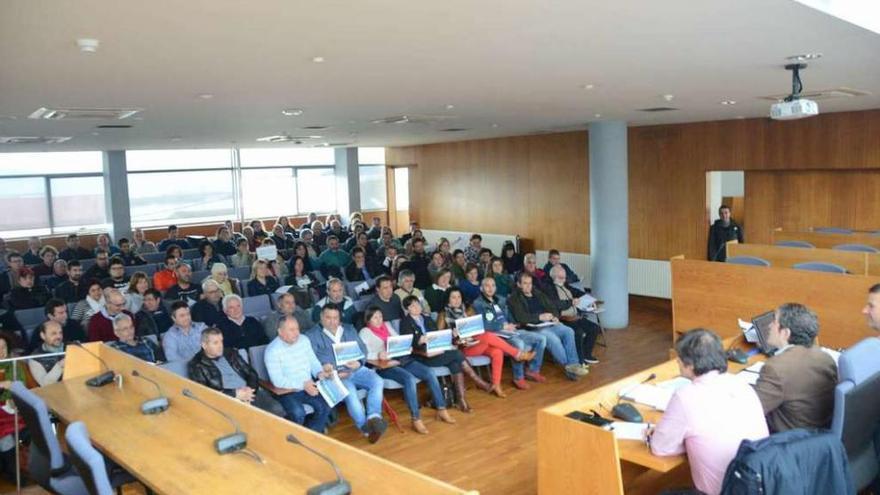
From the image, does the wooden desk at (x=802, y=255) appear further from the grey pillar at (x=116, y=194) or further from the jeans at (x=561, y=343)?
the grey pillar at (x=116, y=194)

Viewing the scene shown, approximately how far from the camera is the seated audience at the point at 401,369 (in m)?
5.89

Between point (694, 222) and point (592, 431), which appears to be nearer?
point (592, 431)

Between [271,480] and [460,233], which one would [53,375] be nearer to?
[271,480]

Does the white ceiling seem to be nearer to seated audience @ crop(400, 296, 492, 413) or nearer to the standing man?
seated audience @ crop(400, 296, 492, 413)

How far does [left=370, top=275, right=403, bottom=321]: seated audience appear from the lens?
6867 mm

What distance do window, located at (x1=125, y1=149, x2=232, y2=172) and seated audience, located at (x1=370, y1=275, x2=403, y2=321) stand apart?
398 inches

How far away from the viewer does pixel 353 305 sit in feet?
23.3

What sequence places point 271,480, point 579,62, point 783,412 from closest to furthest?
1. point 271,480
2. point 783,412
3. point 579,62

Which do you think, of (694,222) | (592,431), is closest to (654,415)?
(592,431)

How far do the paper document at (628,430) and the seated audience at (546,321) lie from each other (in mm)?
3707

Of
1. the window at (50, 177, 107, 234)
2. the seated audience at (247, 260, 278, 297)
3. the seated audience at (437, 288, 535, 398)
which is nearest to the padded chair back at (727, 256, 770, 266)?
the seated audience at (437, 288, 535, 398)

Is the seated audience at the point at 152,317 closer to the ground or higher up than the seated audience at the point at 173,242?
closer to the ground

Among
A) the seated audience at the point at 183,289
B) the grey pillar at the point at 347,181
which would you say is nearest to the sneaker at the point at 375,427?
the seated audience at the point at 183,289

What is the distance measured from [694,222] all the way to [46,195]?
1262 centimetres
